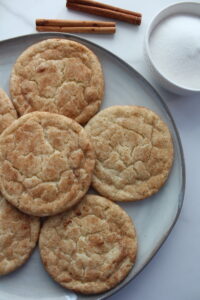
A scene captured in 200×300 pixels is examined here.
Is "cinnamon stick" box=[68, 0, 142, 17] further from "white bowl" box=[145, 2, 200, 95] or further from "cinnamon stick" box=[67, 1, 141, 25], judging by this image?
"white bowl" box=[145, 2, 200, 95]

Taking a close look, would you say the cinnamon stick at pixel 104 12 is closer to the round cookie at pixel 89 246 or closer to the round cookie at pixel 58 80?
the round cookie at pixel 58 80

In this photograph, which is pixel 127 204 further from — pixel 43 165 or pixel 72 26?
pixel 72 26

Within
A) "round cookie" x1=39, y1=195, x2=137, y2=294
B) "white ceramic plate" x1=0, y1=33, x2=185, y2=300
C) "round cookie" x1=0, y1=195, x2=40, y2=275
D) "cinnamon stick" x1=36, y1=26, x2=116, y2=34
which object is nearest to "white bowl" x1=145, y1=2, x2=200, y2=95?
"white ceramic plate" x1=0, y1=33, x2=185, y2=300

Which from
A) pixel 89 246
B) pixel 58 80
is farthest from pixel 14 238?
pixel 58 80

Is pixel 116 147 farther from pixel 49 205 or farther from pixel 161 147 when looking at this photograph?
pixel 49 205

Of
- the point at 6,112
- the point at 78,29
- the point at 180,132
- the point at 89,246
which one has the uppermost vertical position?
the point at 78,29

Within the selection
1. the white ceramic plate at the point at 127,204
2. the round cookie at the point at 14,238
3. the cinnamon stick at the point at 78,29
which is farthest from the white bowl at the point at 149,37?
the round cookie at the point at 14,238
